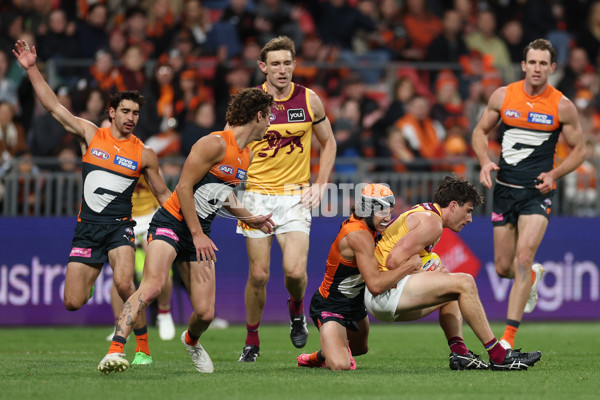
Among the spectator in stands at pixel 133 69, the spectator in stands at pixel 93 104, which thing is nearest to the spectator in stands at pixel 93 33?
the spectator in stands at pixel 133 69

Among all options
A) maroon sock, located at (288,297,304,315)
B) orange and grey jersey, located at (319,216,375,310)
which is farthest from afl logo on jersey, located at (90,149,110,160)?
maroon sock, located at (288,297,304,315)

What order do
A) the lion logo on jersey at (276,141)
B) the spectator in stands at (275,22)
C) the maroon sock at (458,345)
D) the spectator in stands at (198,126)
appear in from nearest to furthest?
the maroon sock at (458,345), the lion logo on jersey at (276,141), the spectator in stands at (198,126), the spectator in stands at (275,22)

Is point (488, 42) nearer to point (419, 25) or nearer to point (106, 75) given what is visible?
point (419, 25)

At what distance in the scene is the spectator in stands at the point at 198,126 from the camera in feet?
50.3

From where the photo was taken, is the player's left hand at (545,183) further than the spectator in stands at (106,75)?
No

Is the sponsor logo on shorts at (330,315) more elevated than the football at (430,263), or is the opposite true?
the football at (430,263)

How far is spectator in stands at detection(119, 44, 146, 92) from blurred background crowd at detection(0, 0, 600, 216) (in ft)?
0.07

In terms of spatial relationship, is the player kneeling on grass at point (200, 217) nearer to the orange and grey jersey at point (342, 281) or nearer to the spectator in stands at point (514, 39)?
the orange and grey jersey at point (342, 281)

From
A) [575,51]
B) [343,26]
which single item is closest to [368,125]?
[343,26]

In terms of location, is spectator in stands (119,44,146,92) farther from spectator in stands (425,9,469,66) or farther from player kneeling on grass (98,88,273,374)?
player kneeling on grass (98,88,273,374)

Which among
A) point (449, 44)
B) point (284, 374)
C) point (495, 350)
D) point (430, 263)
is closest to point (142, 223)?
point (284, 374)

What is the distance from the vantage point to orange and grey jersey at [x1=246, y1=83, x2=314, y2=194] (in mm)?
10445

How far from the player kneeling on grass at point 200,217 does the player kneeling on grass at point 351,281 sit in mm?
743

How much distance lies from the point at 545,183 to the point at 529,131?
630 mm
